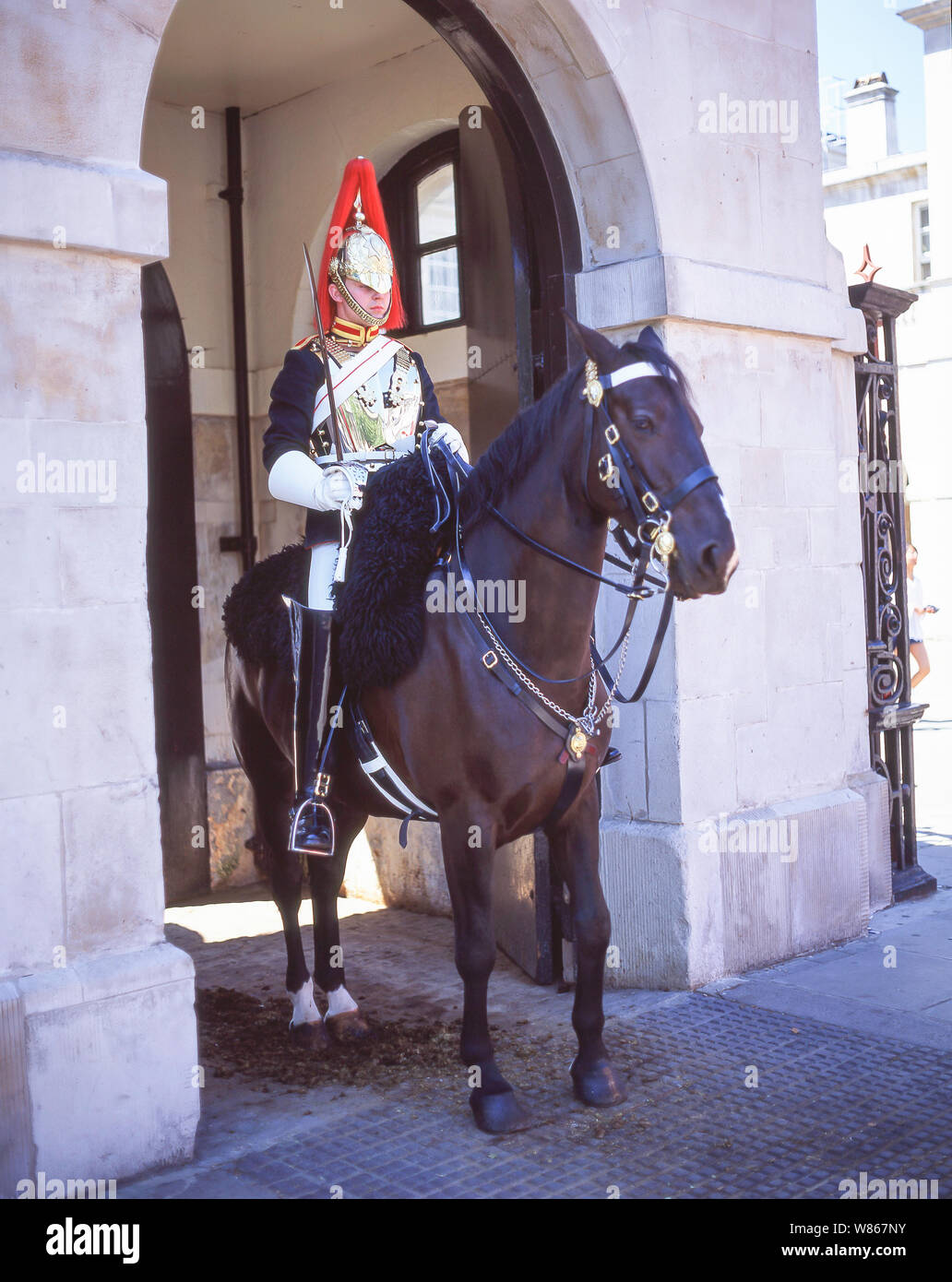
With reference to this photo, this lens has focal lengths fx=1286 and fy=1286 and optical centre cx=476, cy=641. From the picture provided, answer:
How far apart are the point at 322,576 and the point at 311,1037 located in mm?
1715

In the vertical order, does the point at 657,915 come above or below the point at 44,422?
below

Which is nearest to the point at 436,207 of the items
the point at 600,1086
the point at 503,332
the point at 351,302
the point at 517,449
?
the point at 503,332

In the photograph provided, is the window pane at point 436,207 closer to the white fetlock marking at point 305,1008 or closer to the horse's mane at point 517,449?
the horse's mane at point 517,449

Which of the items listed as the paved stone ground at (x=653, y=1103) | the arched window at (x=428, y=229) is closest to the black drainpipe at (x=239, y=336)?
the arched window at (x=428, y=229)

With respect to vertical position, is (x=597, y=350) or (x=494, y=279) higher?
(x=494, y=279)

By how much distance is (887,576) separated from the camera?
22.3 feet

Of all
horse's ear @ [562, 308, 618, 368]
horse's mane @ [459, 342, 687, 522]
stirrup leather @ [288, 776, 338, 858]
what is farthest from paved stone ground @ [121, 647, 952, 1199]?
horse's ear @ [562, 308, 618, 368]

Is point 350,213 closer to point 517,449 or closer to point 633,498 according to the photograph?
point 517,449

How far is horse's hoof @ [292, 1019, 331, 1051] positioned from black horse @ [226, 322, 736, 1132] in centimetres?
95

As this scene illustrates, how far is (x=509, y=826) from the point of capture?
3.93m

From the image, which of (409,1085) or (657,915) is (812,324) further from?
(409,1085)

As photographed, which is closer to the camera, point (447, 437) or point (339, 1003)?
point (447, 437)
